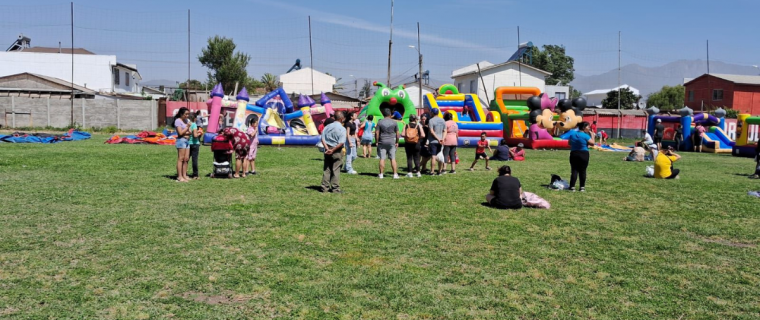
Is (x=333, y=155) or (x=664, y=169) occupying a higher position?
(x=333, y=155)

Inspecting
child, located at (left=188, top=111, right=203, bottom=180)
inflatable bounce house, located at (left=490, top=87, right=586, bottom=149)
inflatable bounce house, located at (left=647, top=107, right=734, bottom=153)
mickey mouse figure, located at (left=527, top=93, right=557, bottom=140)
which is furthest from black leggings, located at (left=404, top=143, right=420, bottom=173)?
inflatable bounce house, located at (left=647, top=107, right=734, bottom=153)

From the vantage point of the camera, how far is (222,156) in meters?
12.0

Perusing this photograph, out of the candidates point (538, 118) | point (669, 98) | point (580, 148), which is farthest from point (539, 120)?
point (669, 98)

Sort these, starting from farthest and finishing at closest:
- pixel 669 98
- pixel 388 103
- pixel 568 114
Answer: pixel 669 98 → pixel 568 114 → pixel 388 103

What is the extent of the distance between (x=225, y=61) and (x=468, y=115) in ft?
140

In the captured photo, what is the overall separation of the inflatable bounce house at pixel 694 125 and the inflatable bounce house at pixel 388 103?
12327mm

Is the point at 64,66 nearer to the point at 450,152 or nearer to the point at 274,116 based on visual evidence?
the point at 274,116

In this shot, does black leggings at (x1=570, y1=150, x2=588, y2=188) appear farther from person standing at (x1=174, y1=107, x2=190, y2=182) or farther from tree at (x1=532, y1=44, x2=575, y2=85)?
tree at (x1=532, y1=44, x2=575, y2=85)

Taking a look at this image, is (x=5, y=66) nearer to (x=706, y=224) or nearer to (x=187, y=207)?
(x=187, y=207)

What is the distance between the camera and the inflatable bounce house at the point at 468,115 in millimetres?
24297

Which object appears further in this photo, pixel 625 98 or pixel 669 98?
pixel 669 98

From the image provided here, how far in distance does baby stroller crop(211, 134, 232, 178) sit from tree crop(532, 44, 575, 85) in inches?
2680

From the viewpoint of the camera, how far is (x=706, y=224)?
805cm

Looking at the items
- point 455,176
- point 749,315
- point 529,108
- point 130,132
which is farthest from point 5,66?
point 749,315
